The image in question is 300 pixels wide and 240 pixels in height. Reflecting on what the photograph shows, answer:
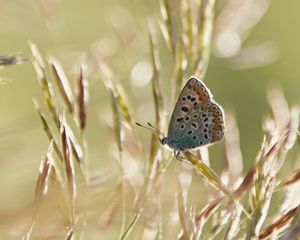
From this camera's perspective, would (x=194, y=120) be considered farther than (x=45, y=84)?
Yes

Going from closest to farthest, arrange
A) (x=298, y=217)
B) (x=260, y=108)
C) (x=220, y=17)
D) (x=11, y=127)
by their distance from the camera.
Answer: (x=298, y=217), (x=11, y=127), (x=220, y=17), (x=260, y=108)

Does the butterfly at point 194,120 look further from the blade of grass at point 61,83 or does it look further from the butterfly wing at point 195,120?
the blade of grass at point 61,83

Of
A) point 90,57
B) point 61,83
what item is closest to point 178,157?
point 61,83

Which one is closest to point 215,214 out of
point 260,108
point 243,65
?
point 243,65

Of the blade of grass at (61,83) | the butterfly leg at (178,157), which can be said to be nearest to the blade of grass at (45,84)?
the blade of grass at (61,83)

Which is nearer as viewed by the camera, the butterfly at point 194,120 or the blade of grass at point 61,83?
the blade of grass at point 61,83

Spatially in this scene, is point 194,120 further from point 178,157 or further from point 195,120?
point 178,157

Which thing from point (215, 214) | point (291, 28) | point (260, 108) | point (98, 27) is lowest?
point (260, 108)

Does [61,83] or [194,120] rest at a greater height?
[61,83]

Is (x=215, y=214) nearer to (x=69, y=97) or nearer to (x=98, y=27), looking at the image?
(x=69, y=97)
